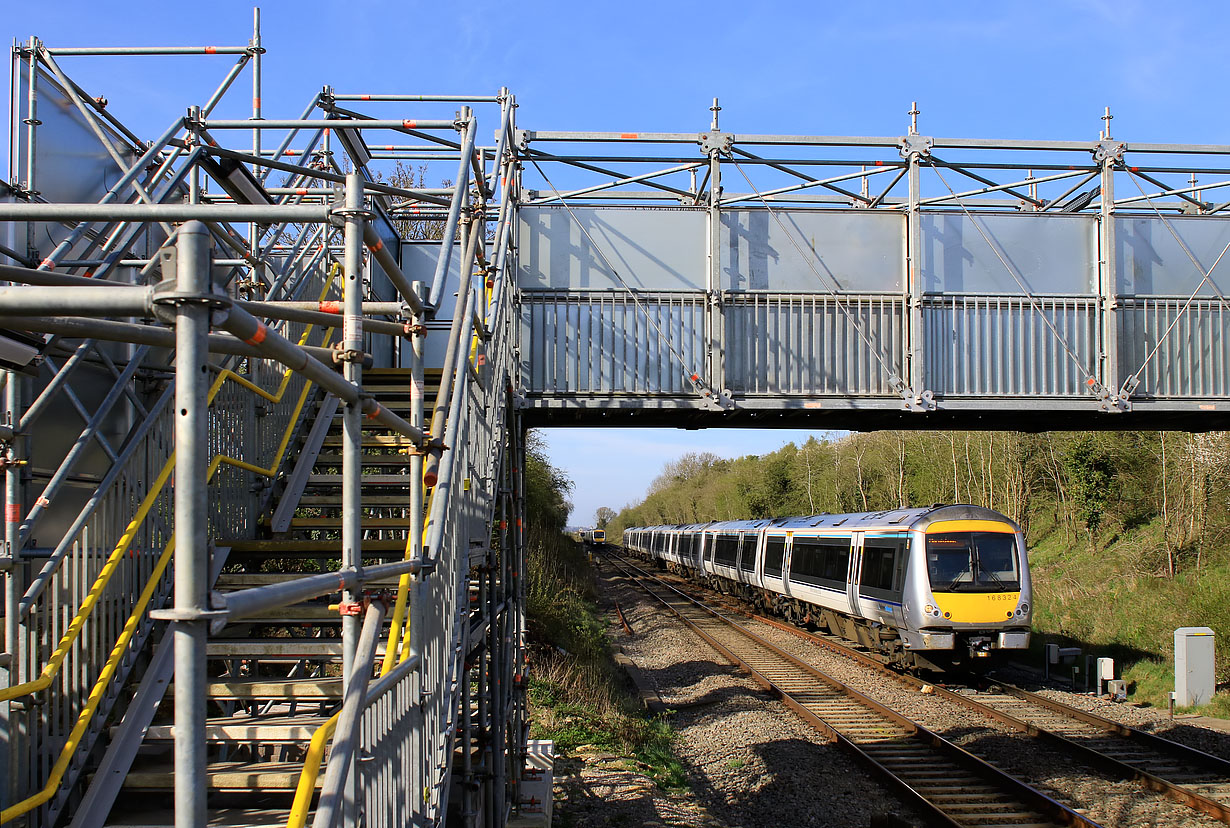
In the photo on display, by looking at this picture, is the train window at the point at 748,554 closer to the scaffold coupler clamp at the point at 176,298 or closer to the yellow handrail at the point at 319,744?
the yellow handrail at the point at 319,744

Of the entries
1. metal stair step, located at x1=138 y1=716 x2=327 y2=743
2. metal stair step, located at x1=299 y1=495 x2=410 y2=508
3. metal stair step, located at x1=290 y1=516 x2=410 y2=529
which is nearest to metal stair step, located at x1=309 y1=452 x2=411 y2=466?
metal stair step, located at x1=299 y1=495 x2=410 y2=508

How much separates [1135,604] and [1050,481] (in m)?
11.0

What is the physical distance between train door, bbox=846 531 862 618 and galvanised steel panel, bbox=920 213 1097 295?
23.7 ft

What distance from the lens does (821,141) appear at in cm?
899

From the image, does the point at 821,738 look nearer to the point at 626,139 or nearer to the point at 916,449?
the point at 626,139

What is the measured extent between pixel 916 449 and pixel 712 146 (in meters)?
27.9

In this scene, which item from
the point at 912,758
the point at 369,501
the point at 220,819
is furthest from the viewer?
the point at 912,758

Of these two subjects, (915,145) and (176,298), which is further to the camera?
(915,145)

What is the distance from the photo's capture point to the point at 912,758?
32.4 feet

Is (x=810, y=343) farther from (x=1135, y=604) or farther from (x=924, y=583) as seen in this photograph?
(x=1135, y=604)

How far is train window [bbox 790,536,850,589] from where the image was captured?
54.5ft

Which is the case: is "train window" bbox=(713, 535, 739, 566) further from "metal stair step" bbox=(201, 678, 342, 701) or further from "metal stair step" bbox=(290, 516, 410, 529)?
"metal stair step" bbox=(201, 678, 342, 701)

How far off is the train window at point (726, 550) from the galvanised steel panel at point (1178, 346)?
56.8 feet

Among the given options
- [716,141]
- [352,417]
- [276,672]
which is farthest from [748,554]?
[352,417]
